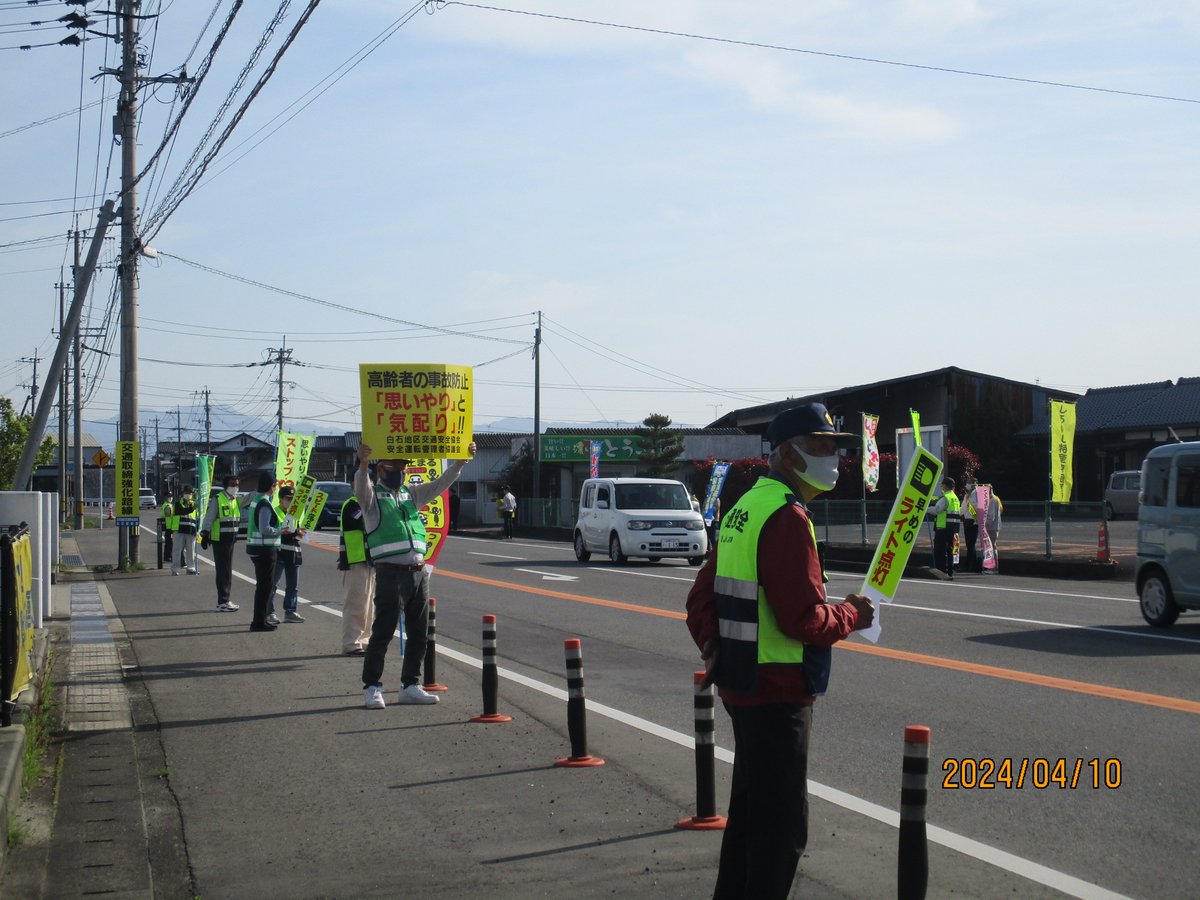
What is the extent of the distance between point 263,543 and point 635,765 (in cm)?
827

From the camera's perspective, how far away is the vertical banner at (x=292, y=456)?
17656 millimetres

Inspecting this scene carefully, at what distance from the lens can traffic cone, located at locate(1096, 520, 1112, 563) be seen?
2322cm

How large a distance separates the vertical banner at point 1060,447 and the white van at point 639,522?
7.21 m

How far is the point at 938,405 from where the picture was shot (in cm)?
4966

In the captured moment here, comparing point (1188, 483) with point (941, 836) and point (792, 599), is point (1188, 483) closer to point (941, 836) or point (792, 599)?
point (941, 836)

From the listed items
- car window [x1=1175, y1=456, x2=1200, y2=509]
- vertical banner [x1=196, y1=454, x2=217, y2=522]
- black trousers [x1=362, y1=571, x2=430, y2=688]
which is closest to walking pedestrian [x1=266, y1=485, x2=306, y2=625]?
black trousers [x1=362, y1=571, x2=430, y2=688]

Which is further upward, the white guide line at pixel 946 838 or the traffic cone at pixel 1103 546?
the traffic cone at pixel 1103 546

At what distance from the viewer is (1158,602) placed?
14039 mm

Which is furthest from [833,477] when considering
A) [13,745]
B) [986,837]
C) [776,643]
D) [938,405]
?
[938,405]

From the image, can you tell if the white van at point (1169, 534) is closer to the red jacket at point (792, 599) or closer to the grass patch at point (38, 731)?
the red jacket at point (792, 599)

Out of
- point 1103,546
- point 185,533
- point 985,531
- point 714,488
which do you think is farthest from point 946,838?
point 714,488

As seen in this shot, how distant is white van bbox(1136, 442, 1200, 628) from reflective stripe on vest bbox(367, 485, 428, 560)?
28.2 feet

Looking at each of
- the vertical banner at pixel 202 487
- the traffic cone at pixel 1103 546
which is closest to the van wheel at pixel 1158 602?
the traffic cone at pixel 1103 546

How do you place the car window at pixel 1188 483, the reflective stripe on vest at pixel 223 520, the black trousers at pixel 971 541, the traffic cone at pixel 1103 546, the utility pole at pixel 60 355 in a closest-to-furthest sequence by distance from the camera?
1. the car window at pixel 1188 483
2. the reflective stripe on vest at pixel 223 520
3. the utility pole at pixel 60 355
4. the traffic cone at pixel 1103 546
5. the black trousers at pixel 971 541
